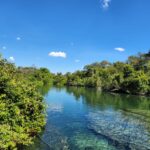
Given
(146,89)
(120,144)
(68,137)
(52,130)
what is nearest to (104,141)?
(120,144)

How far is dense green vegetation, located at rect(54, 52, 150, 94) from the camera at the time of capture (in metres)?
81.8

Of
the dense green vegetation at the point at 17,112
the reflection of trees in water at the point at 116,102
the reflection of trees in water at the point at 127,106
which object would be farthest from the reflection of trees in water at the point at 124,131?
the reflection of trees in water at the point at 116,102

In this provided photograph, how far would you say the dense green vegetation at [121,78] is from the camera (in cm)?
8178

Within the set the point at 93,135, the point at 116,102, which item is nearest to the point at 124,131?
the point at 93,135

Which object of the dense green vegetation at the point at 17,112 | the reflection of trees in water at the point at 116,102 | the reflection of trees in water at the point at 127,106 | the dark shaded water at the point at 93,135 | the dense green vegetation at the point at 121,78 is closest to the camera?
the dense green vegetation at the point at 17,112

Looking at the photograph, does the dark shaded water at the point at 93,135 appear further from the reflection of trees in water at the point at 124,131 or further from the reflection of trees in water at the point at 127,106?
the reflection of trees in water at the point at 127,106

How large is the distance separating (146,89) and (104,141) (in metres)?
62.7

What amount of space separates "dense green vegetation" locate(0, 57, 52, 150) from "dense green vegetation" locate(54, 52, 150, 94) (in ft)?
207

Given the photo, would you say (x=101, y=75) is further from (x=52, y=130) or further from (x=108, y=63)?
(x=52, y=130)

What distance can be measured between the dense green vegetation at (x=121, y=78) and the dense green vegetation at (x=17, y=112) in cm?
6306

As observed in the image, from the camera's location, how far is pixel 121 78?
302 feet

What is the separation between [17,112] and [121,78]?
7896 cm

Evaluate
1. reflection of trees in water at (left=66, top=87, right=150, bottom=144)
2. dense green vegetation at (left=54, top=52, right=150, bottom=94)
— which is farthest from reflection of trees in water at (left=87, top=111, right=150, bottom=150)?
dense green vegetation at (left=54, top=52, right=150, bottom=94)

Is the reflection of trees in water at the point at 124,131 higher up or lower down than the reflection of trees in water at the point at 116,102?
lower down
